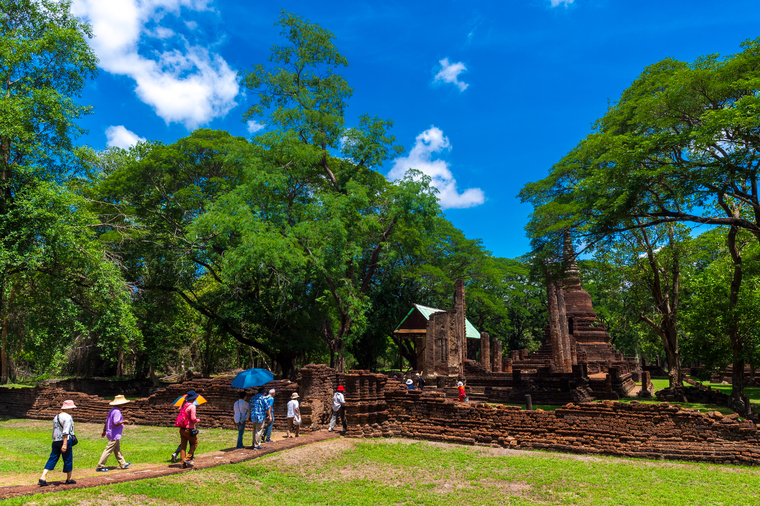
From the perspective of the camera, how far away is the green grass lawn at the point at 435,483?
6695 mm

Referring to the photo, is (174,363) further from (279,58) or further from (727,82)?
(727,82)

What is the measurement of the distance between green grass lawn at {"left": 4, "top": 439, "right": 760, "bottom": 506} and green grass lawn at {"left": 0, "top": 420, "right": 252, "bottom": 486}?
160 cm

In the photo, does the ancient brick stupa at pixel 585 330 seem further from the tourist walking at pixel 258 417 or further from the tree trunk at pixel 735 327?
the tourist walking at pixel 258 417

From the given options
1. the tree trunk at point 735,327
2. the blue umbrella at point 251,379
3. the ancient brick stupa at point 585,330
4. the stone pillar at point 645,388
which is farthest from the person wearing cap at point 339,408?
the ancient brick stupa at point 585,330

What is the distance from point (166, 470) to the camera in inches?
296

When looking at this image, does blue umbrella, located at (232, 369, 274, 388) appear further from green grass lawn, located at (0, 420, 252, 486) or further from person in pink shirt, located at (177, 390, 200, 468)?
person in pink shirt, located at (177, 390, 200, 468)

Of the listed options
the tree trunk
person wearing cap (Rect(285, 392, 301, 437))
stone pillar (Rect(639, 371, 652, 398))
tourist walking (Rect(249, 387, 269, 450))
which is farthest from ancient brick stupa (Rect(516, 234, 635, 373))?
tourist walking (Rect(249, 387, 269, 450))

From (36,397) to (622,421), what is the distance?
60.0 feet

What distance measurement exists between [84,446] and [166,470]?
4.72m

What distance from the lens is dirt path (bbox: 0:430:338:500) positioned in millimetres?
6164

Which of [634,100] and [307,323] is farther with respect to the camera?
[307,323]

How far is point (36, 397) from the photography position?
1662 centimetres

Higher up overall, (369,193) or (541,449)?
(369,193)

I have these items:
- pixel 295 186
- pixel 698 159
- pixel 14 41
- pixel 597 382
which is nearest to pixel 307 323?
pixel 295 186
